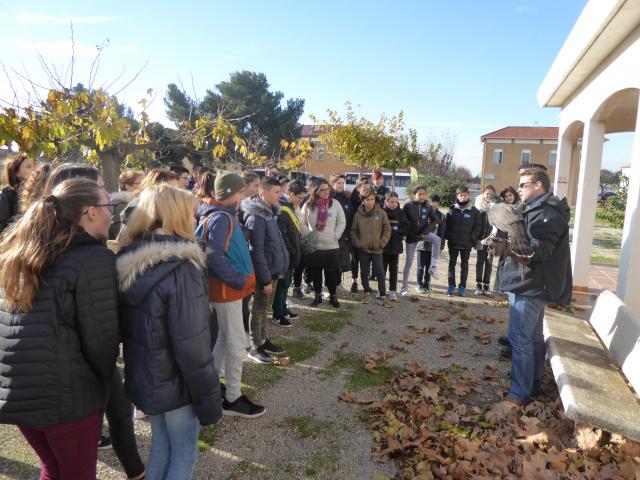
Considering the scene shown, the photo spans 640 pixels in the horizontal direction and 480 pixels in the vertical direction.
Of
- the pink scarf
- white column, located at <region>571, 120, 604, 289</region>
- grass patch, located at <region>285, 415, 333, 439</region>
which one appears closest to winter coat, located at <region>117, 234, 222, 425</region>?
grass patch, located at <region>285, 415, 333, 439</region>

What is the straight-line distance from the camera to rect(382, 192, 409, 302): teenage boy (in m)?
7.59

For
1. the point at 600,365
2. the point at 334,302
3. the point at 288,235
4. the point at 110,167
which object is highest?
the point at 110,167

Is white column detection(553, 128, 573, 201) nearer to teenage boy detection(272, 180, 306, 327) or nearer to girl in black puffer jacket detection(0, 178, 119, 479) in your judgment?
teenage boy detection(272, 180, 306, 327)

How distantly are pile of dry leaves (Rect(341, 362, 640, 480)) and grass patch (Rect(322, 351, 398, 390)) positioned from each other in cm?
20

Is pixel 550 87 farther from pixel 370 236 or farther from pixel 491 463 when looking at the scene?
pixel 491 463

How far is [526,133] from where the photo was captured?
5134 cm

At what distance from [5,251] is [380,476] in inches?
102

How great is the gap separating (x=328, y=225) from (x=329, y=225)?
2 centimetres

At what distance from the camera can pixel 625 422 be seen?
287cm

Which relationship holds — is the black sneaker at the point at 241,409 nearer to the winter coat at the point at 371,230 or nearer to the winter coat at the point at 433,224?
the winter coat at the point at 371,230

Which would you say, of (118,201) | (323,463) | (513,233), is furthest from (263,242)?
(513,233)

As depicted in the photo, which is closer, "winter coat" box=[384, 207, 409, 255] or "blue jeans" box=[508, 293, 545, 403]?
"blue jeans" box=[508, 293, 545, 403]

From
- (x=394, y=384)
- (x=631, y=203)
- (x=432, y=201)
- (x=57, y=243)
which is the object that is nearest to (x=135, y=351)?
(x=57, y=243)

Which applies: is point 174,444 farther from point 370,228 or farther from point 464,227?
point 464,227
